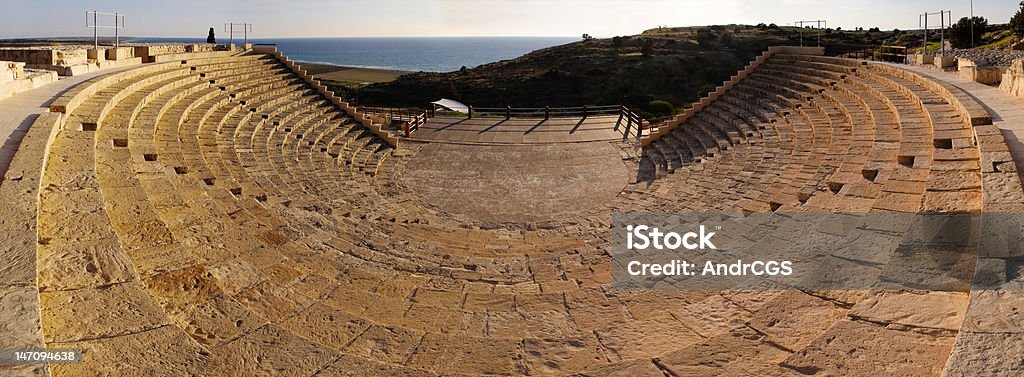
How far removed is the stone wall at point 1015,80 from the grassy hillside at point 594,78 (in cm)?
3233

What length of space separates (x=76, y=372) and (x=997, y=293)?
6.50 meters

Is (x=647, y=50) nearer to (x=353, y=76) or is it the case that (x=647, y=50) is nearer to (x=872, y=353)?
(x=353, y=76)

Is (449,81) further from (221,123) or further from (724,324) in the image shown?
(724,324)

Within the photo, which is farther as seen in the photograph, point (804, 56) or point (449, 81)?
point (449, 81)

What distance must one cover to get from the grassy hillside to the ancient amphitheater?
32.2 meters

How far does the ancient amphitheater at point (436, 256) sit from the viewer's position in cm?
416

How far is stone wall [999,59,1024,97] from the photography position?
10773 millimetres

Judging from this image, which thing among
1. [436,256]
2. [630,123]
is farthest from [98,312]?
[630,123]

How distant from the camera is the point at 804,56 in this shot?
21.7 m

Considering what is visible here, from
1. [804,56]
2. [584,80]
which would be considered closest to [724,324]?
[804,56]

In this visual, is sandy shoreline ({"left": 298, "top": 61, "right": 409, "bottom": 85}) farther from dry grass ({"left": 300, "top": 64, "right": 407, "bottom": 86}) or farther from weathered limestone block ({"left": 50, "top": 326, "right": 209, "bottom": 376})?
weathered limestone block ({"left": 50, "top": 326, "right": 209, "bottom": 376})

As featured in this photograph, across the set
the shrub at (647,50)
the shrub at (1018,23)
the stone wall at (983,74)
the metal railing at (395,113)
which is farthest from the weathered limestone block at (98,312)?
the shrub at (647,50)

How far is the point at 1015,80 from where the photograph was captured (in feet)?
36.3

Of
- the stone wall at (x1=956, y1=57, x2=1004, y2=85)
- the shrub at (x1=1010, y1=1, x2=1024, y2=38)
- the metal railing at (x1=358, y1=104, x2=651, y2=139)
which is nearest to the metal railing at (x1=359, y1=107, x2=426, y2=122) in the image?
the metal railing at (x1=358, y1=104, x2=651, y2=139)
